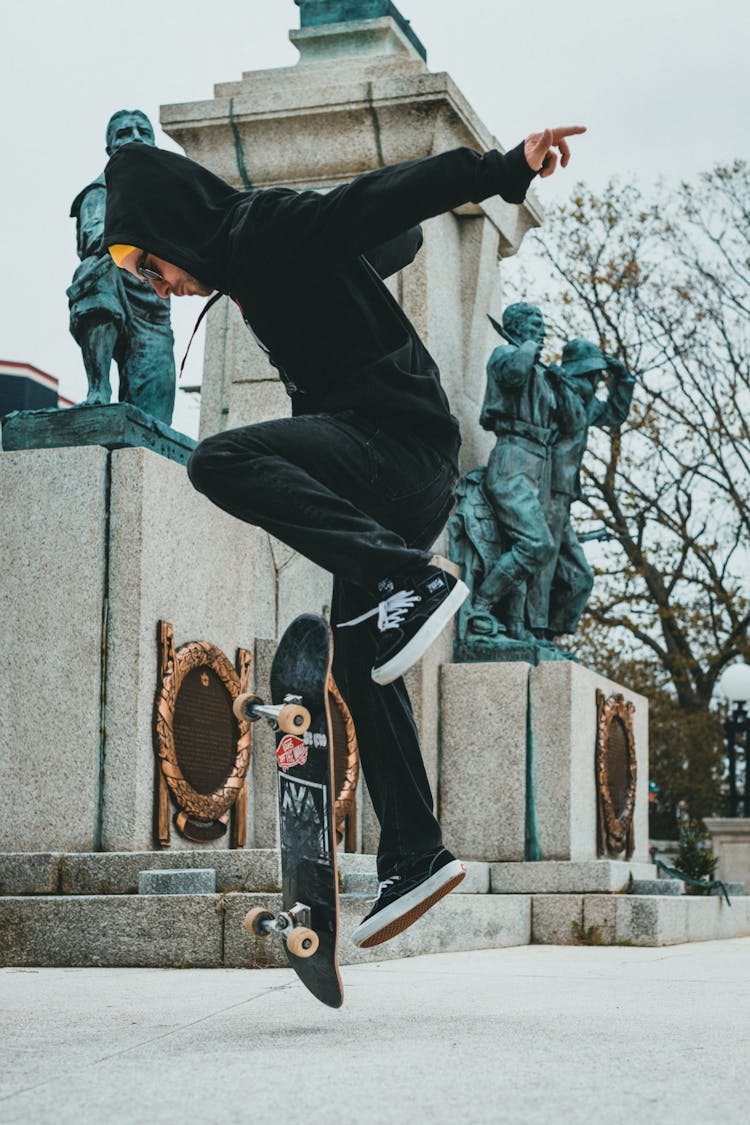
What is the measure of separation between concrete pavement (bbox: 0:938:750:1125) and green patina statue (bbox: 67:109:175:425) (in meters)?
3.94

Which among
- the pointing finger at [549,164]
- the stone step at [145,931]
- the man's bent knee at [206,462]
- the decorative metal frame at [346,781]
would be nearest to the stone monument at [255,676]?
the stone step at [145,931]

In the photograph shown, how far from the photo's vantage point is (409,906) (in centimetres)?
430

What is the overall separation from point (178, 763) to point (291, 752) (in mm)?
3802

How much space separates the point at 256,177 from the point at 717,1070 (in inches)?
373

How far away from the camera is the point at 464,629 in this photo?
11.2 meters

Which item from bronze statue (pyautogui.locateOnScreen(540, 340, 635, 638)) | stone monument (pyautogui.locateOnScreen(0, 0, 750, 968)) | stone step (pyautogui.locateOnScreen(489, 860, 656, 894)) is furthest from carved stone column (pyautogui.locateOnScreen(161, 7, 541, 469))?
stone step (pyautogui.locateOnScreen(489, 860, 656, 894))

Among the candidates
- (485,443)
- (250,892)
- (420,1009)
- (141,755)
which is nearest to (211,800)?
(141,755)

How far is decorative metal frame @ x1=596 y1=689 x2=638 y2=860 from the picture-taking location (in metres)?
11.5

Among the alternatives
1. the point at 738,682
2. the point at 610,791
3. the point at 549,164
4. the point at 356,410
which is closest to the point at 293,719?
the point at 356,410

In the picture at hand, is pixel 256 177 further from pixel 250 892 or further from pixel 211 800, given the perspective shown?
pixel 250 892

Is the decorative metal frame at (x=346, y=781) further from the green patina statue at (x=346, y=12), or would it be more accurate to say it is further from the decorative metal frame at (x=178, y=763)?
the green patina statue at (x=346, y=12)

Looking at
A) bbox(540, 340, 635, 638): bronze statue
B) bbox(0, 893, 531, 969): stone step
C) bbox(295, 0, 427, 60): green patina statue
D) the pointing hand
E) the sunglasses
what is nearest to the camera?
the pointing hand

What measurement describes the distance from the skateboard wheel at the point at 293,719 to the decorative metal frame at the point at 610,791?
24.7ft

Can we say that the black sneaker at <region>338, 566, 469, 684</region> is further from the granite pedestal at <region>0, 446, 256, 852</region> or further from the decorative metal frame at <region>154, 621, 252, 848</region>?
the decorative metal frame at <region>154, 621, 252, 848</region>
